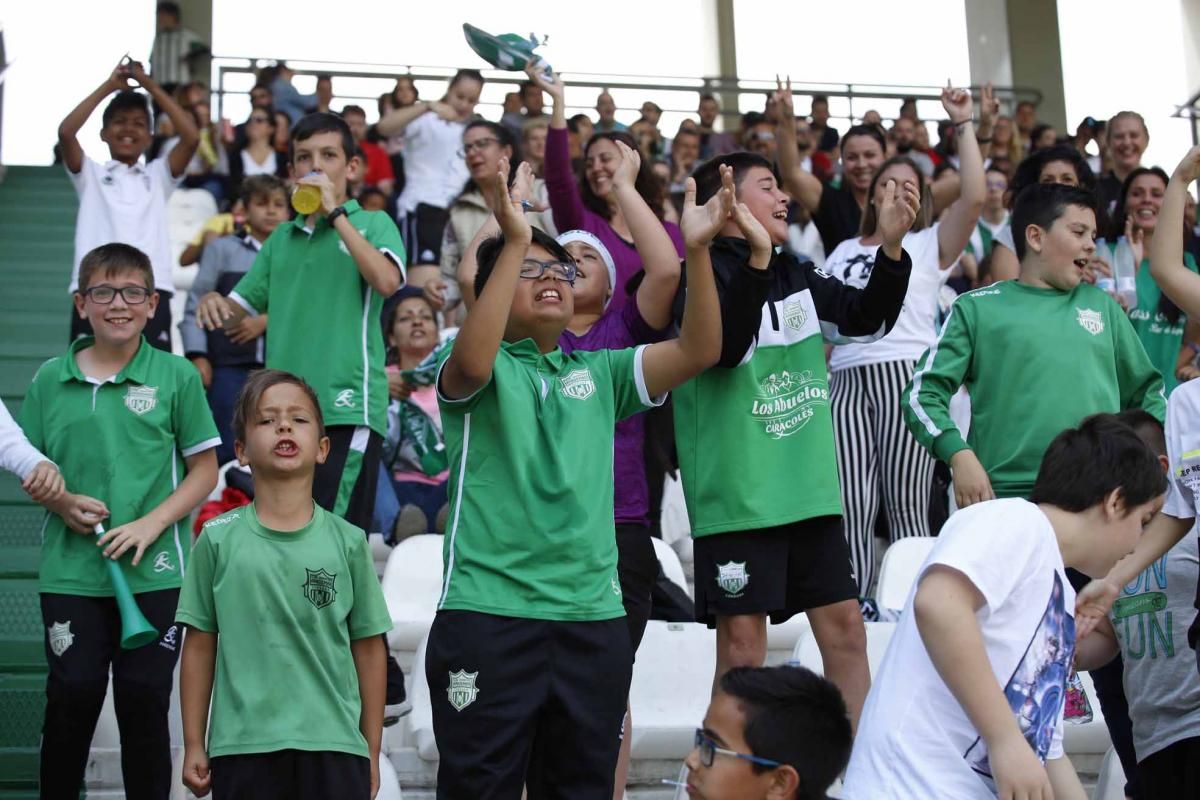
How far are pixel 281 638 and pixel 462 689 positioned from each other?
54cm

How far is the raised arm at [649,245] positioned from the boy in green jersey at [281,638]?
96 centimetres

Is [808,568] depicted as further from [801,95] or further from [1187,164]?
[801,95]

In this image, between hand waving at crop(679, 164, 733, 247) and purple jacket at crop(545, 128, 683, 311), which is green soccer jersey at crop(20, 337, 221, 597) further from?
hand waving at crop(679, 164, 733, 247)

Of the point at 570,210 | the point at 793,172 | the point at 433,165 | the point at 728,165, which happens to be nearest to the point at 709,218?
the point at 728,165

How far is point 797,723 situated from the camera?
266 centimetres

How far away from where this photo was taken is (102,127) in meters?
6.77

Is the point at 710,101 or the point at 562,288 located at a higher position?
the point at 710,101

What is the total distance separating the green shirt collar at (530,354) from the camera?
3.55 meters

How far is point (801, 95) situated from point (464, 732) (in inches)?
585

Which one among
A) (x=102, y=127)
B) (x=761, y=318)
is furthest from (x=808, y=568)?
(x=102, y=127)

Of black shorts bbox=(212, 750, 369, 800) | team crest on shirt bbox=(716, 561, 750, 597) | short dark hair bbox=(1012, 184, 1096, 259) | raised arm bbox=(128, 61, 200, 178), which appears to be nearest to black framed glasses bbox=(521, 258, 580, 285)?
team crest on shirt bbox=(716, 561, 750, 597)

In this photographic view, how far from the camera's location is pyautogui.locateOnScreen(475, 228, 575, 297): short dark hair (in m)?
3.60

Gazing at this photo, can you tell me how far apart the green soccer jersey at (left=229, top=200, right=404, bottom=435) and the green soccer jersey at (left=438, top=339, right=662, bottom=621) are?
1269mm

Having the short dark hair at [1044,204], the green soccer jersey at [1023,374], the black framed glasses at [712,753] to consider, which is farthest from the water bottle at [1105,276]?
the black framed glasses at [712,753]
